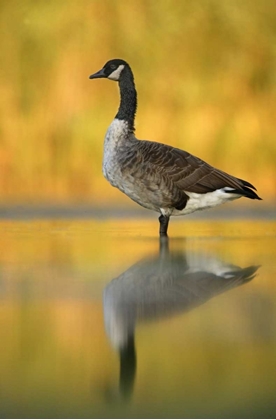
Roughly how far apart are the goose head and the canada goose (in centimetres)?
71

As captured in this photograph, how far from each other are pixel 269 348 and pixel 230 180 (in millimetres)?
5066

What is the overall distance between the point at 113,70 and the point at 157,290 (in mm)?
4918

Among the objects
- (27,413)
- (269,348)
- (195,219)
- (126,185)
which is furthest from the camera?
(195,219)

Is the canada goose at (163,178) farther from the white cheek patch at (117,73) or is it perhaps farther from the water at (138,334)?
the water at (138,334)

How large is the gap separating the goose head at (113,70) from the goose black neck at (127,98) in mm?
40

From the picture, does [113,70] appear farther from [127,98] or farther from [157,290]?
[157,290]

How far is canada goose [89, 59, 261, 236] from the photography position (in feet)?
24.1

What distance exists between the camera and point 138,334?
2.72 metres

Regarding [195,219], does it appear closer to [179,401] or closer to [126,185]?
[126,185]

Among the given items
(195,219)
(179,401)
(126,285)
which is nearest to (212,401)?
(179,401)

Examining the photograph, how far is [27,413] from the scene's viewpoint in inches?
74.1

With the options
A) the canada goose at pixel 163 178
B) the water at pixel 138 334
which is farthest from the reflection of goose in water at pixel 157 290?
the canada goose at pixel 163 178

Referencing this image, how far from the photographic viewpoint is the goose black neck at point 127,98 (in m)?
8.09

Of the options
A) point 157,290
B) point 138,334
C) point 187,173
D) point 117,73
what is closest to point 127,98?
Answer: point 117,73
